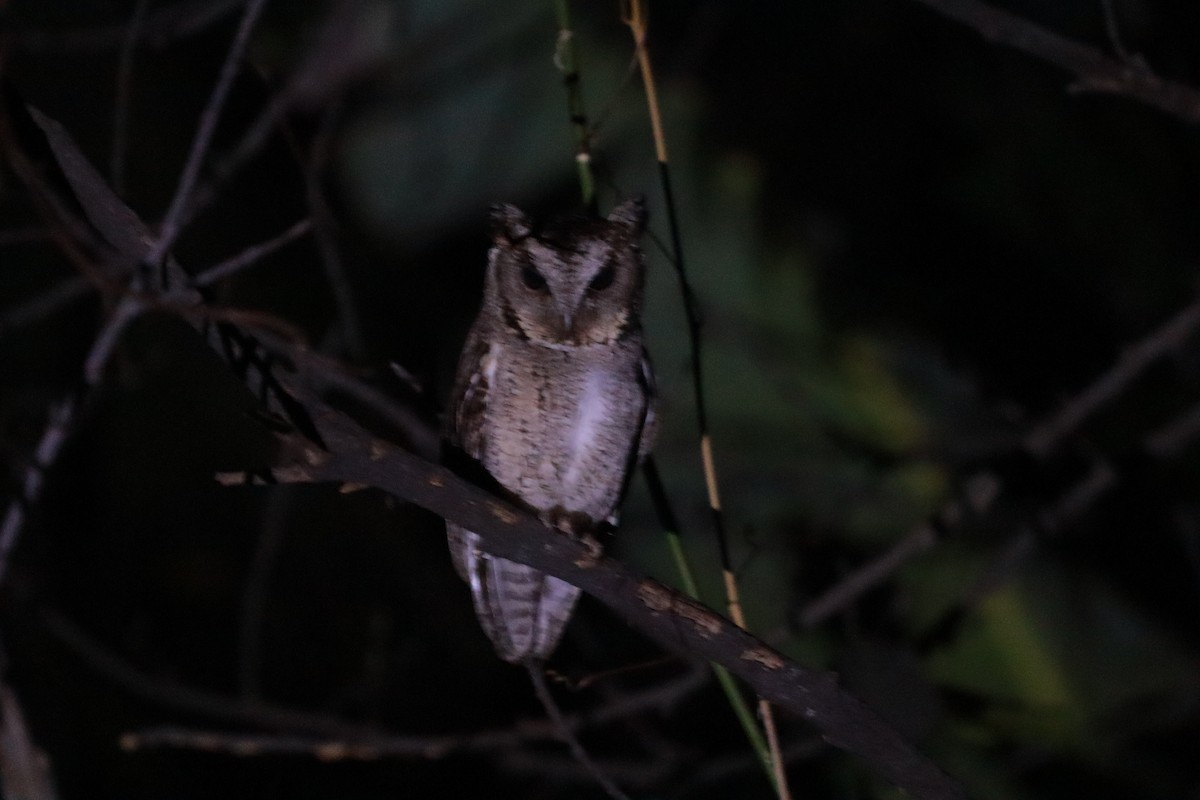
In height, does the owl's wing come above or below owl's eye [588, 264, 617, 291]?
below

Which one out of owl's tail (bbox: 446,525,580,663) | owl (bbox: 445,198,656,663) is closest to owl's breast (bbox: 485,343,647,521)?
owl (bbox: 445,198,656,663)

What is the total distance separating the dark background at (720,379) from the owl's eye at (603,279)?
44.6 inches

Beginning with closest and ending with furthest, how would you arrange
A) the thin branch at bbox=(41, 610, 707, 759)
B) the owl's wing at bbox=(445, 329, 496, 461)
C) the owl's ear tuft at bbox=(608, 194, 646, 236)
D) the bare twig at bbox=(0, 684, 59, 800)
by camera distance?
A: the bare twig at bbox=(0, 684, 59, 800)
the owl's ear tuft at bbox=(608, 194, 646, 236)
the owl's wing at bbox=(445, 329, 496, 461)
the thin branch at bbox=(41, 610, 707, 759)

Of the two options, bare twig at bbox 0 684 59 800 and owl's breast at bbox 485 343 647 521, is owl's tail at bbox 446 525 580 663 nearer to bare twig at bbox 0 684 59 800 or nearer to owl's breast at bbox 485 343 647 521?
owl's breast at bbox 485 343 647 521

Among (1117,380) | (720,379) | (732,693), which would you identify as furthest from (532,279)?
(720,379)

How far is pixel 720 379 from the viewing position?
4867 mm

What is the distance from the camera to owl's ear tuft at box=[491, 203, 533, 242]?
2.19 meters

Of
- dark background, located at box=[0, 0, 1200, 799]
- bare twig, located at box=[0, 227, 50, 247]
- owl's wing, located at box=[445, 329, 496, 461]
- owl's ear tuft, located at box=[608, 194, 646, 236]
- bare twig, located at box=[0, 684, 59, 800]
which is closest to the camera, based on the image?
bare twig, located at box=[0, 227, 50, 247]

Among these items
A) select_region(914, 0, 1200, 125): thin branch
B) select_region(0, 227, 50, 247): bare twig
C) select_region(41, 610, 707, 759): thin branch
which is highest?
select_region(914, 0, 1200, 125): thin branch

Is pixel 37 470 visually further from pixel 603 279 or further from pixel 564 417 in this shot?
pixel 603 279

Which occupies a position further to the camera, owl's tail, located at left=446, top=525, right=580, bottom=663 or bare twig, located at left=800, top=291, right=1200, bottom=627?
bare twig, located at left=800, top=291, right=1200, bottom=627

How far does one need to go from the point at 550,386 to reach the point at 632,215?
39cm

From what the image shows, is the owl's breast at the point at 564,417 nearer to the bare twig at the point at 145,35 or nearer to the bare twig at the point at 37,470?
the bare twig at the point at 37,470

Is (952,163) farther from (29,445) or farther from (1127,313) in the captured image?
(29,445)
